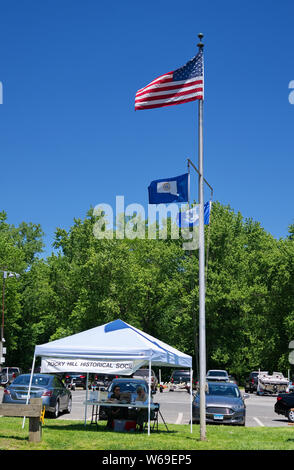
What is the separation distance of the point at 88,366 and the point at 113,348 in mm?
895

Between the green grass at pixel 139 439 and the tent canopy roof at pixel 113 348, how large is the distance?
1.99 meters

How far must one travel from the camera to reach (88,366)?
16000 mm

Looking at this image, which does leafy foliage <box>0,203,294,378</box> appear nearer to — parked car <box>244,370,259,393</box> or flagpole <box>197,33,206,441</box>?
parked car <box>244,370,259,393</box>

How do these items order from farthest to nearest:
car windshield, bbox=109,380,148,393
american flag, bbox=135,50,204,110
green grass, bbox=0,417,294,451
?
car windshield, bbox=109,380,148,393
american flag, bbox=135,50,204,110
green grass, bbox=0,417,294,451

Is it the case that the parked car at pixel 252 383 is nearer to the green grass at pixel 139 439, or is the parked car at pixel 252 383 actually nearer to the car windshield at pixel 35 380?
the car windshield at pixel 35 380

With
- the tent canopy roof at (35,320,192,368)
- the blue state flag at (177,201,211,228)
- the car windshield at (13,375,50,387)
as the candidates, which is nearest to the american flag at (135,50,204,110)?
the blue state flag at (177,201,211,228)

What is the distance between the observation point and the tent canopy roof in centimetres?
1567

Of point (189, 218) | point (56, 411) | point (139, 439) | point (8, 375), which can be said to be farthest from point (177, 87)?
point (8, 375)

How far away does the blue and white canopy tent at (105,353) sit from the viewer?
15.7 meters

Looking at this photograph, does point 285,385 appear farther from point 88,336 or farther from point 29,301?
point 29,301

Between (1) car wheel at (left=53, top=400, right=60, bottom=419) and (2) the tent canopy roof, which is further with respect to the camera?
(1) car wheel at (left=53, top=400, right=60, bottom=419)

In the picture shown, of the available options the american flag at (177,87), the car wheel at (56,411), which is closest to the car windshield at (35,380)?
the car wheel at (56,411)

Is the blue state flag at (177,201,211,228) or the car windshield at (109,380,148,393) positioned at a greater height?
the blue state flag at (177,201,211,228)

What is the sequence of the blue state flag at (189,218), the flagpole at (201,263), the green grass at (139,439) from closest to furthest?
1. the green grass at (139,439)
2. the flagpole at (201,263)
3. the blue state flag at (189,218)
